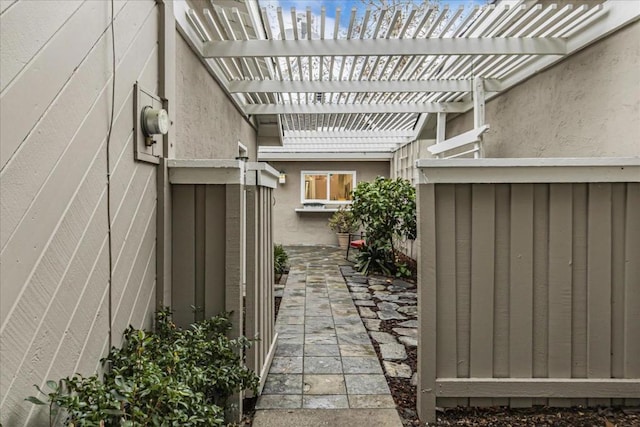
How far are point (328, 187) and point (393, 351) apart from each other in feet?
25.3

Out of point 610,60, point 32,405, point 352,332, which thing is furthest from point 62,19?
point 610,60

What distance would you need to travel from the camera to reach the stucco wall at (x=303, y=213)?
1031cm

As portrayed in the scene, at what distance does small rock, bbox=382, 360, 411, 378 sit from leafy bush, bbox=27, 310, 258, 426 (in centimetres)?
116

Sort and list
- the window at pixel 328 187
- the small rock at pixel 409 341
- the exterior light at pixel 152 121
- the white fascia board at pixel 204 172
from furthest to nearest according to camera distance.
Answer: the window at pixel 328 187, the small rock at pixel 409 341, the white fascia board at pixel 204 172, the exterior light at pixel 152 121

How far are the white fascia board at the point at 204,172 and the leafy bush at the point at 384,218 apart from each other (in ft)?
14.3

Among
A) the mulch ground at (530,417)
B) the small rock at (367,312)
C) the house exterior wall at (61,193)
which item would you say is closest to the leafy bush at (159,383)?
the house exterior wall at (61,193)

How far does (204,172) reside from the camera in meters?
2.03

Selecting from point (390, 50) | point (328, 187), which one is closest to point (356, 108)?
point (390, 50)

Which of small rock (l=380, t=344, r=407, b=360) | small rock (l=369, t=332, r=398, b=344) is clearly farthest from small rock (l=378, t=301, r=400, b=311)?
small rock (l=380, t=344, r=407, b=360)

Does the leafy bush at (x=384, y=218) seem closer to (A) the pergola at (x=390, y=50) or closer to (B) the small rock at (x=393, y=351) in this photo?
(A) the pergola at (x=390, y=50)

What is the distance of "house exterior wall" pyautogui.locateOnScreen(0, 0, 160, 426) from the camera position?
40.2 inches

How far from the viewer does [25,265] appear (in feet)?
3.51

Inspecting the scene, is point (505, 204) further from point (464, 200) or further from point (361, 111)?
point (361, 111)

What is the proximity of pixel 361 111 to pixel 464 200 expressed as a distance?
3725 millimetres
